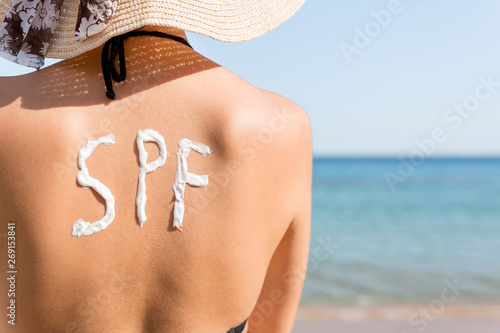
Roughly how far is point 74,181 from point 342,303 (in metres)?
5.18

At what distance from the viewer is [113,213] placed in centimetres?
96

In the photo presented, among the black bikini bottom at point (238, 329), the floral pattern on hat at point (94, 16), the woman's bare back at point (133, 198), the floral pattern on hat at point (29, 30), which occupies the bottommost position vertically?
the black bikini bottom at point (238, 329)

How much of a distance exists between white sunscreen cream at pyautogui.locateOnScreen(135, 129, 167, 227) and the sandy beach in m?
4.33

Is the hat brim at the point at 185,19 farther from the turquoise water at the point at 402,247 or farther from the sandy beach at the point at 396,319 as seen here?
the turquoise water at the point at 402,247

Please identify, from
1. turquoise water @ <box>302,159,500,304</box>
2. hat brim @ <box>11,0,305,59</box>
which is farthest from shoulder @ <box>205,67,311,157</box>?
turquoise water @ <box>302,159,500,304</box>

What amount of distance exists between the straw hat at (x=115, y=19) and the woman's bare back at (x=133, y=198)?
62mm

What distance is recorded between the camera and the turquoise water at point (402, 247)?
6.18 metres

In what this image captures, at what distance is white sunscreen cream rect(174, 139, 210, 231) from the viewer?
97 cm

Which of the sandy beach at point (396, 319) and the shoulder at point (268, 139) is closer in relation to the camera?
the shoulder at point (268, 139)

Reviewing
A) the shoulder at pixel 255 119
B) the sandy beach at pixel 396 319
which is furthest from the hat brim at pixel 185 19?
the sandy beach at pixel 396 319

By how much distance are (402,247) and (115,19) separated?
905cm

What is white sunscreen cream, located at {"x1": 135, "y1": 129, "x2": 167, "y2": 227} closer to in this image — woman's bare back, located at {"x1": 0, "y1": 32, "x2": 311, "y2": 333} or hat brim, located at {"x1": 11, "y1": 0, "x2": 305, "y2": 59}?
woman's bare back, located at {"x1": 0, "y1": 32, "x2": 311, "y2": 333}

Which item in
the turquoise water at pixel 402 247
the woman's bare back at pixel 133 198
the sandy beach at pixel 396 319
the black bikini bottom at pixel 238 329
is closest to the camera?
the woman's bare back at pixel 133 198

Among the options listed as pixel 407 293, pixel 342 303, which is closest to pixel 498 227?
pixel 407 293
